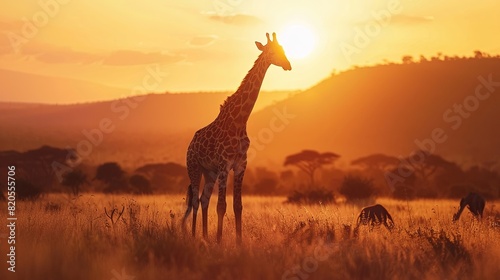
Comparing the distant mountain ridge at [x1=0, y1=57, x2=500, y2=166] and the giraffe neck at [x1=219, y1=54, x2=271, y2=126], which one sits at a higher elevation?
the distant mountain ridge at [x1=0, y1=57, x2=500, y2=166]

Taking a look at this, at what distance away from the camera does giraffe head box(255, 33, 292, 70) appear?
473 inches

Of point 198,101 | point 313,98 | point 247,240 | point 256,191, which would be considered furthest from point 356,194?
point 198,101

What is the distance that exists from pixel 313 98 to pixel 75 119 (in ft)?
191

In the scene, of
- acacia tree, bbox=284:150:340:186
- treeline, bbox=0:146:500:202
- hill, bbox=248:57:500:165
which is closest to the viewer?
treeline, bbox=0:146:500:202

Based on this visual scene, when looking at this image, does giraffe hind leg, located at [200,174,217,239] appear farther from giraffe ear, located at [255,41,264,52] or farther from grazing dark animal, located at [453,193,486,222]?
grazing dark animal, located at [453,193,486,222]

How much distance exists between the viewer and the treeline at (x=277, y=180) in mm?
31844

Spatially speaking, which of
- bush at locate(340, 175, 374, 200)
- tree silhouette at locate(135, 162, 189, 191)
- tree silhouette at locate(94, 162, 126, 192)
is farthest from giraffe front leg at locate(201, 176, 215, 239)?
tree silhouette at locate(135, 162, 189, 191)

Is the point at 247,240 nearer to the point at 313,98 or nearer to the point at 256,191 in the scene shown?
the point at 256,191

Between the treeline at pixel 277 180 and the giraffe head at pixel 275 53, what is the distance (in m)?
15.6

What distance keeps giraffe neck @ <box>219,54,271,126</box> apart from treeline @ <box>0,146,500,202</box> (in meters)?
15.2

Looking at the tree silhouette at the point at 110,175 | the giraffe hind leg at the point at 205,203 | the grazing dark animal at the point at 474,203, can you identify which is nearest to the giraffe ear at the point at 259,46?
the giraffe hind leg at the point at 205,203

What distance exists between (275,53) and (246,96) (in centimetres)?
88

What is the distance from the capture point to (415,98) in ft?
349

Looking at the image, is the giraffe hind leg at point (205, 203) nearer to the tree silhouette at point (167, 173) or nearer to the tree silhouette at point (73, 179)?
the tree silhouette at point (73, 179)
